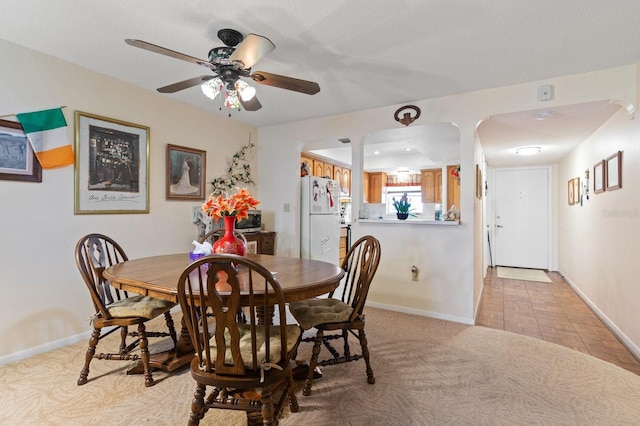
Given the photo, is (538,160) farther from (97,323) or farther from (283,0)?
(97,323)

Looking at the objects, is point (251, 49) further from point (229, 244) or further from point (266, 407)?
point (266, 407)

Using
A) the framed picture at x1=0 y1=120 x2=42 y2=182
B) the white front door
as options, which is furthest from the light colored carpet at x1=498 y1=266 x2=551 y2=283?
the framed picture at x1=0 y1=120 x2=42 y2=182

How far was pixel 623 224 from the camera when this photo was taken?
286 centimetres

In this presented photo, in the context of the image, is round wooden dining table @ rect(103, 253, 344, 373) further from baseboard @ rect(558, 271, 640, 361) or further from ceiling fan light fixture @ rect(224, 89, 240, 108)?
baseboard @ rect(558, 271, 640, 361)

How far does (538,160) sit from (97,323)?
6.71 meters

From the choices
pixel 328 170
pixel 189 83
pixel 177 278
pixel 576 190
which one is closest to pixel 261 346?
pixel 177 278

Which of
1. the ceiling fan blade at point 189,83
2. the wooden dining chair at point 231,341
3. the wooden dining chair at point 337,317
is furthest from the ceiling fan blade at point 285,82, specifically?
the wooden dining chair at point 231,341

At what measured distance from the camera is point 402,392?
1.94 metres

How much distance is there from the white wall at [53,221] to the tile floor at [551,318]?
3.57 meters

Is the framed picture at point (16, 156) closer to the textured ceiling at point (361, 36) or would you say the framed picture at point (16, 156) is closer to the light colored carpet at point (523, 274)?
the textured ceiling at point (361, 36)

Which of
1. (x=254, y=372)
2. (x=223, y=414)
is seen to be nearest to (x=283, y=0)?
(x=254, y=372)

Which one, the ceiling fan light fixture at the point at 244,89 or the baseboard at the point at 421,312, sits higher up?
the ceiling fan light fixture at the point at 244,89

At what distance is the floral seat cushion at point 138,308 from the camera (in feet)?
6.53

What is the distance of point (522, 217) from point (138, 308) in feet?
22.0
